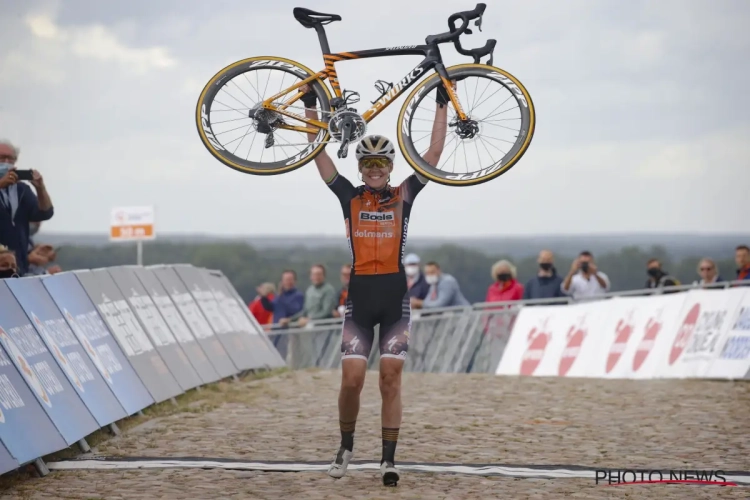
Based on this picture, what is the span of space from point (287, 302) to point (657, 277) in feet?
20.0

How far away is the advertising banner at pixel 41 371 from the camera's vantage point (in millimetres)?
10609

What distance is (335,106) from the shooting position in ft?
30.1

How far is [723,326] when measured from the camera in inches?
663

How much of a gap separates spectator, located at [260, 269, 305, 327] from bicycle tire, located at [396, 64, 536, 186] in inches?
491

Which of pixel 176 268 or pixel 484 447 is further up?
pixel 176 268

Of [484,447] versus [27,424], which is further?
[484,447]

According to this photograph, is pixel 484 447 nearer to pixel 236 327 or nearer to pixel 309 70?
pixel 309 70

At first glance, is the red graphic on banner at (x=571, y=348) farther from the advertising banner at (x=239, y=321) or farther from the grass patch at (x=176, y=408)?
the advertising banner at (x=239, y=321)

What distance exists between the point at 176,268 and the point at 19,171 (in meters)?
5.16

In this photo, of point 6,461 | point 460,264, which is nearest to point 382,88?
point 6,461

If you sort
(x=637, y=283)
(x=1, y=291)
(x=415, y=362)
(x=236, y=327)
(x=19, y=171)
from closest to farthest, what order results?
(x=1, y=291) < (x=19, y=171) < (x=236, y=327) < (x=415, y=362) < (x=637, y=283)

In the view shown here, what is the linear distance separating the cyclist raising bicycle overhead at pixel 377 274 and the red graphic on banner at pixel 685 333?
862 centimetres

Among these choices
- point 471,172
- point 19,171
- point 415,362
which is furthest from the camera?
point 415,362

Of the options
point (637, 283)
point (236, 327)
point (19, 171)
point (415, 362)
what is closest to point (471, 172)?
point (19, 171)
